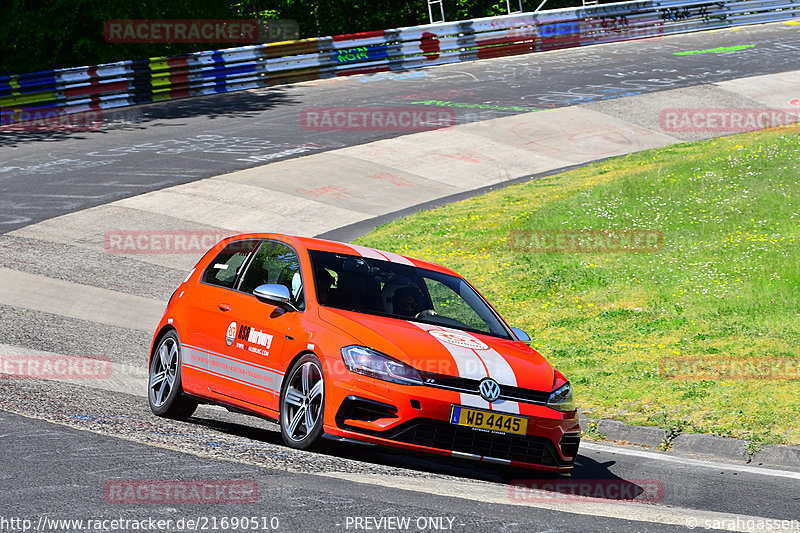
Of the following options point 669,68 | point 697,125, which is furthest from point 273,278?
point 669,68

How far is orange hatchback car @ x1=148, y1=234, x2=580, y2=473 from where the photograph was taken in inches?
271

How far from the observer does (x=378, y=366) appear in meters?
6.95

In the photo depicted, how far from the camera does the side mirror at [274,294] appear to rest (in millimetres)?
7676

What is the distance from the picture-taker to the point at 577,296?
1391 cm

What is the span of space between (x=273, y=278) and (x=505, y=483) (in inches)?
101

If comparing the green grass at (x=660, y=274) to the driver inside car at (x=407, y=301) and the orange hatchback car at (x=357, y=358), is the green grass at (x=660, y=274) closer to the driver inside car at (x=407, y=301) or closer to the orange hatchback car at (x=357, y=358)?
the orange hatchback car at (x=357, y=358)

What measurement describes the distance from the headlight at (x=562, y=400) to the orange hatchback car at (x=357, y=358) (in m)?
0.01

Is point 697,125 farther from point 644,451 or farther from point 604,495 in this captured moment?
point 604,495

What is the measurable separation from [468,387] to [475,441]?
371mm
